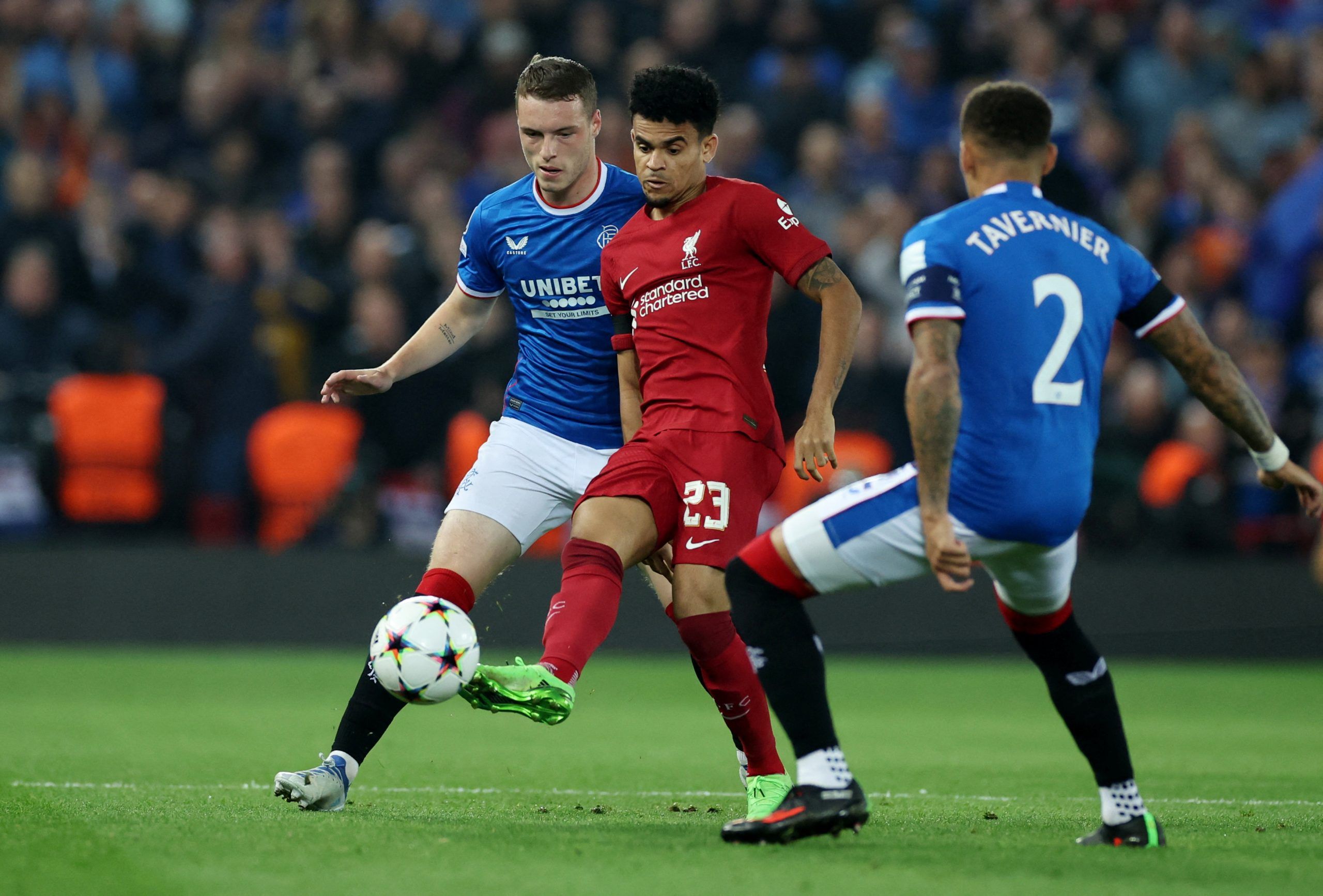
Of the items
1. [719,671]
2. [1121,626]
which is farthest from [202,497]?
[719,671]

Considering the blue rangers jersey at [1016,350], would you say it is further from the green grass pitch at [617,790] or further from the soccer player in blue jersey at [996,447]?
the green grass pitch at [617,790]

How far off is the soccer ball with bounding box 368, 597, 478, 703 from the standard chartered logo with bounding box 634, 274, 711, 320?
1.16 metres

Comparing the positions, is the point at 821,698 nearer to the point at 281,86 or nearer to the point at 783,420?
the point at 783,420

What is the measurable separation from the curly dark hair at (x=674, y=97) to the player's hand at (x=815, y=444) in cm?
103

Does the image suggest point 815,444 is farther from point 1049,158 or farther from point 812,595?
point 1049,158

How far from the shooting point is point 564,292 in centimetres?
580

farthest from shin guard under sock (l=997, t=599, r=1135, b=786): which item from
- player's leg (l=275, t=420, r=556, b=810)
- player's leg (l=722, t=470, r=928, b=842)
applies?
player's leg (l=275, t=420, r=556, b=810)

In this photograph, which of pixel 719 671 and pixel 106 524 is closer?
pixel 719 671

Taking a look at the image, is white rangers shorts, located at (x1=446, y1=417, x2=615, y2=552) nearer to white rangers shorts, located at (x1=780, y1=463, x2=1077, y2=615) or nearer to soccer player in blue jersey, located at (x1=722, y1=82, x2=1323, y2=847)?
soccer player in blue jersey, located at (x1=722, y1=82, x2=1323, y2=847)

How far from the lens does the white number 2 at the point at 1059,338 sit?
4.52 meters

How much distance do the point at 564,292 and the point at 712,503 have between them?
3.42 feet

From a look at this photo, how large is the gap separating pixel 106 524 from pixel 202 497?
715 millimetres

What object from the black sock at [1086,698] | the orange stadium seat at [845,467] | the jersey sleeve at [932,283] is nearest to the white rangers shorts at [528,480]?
the jersey sleeve at [932,283]

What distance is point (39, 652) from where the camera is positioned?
1215cm
